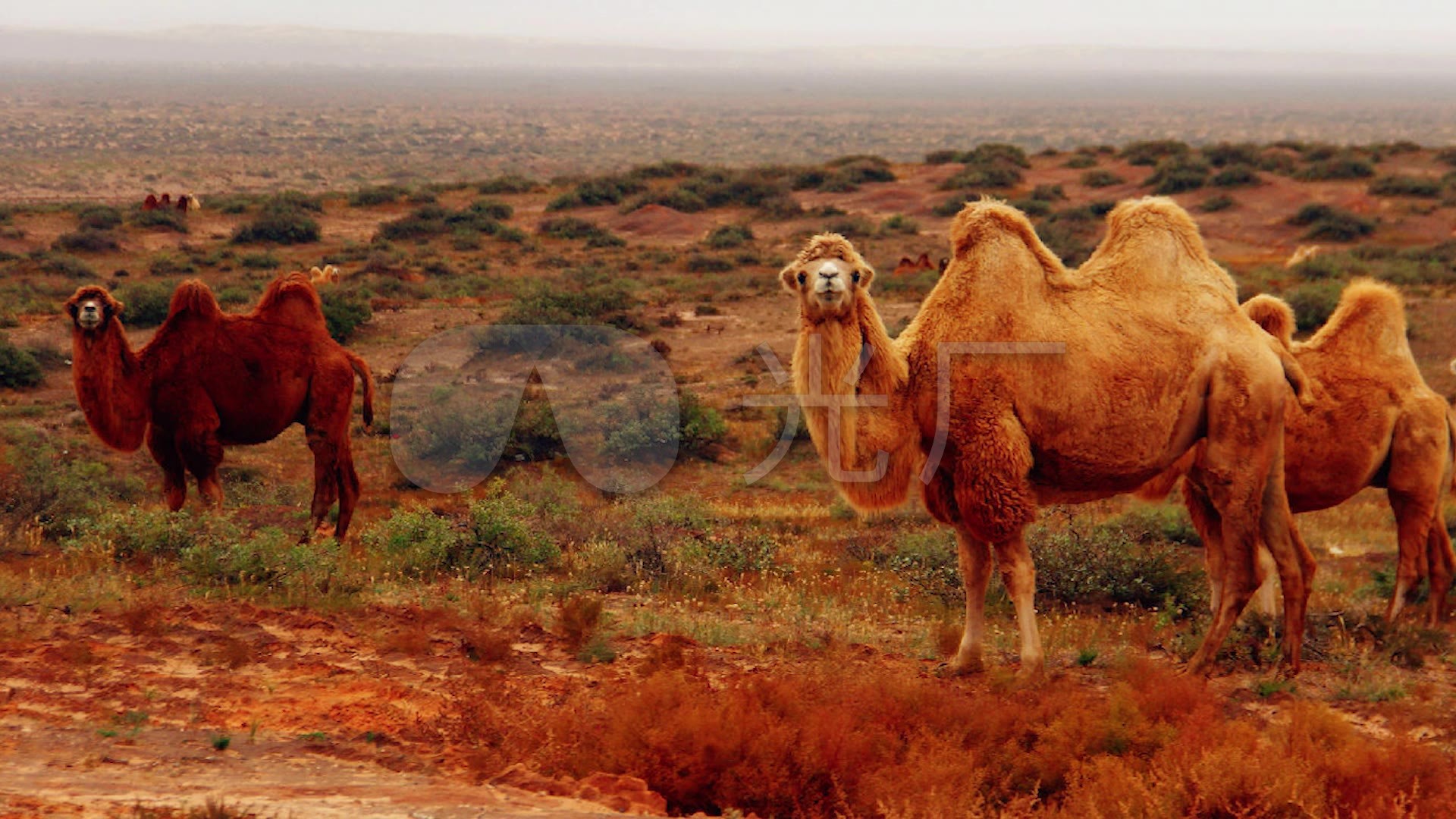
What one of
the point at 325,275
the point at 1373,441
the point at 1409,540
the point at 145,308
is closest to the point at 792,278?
the point at 1373,441

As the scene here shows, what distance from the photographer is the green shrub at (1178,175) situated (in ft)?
162

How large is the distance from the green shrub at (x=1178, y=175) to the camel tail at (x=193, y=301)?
42057mm

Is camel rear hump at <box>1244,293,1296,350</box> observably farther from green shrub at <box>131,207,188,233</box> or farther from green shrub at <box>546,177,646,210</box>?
green shrub at <box>546,177,646,210</box>

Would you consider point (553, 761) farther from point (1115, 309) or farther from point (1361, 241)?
point (1361, 241)

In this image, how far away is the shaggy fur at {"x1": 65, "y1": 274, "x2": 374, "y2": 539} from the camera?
36.8 feet

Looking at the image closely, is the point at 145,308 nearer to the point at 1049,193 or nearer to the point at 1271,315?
the point at 1271,315

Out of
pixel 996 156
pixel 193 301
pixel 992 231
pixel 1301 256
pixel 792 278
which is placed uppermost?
pixel 992 231

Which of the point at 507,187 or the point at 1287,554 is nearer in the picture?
the point at 1287,554

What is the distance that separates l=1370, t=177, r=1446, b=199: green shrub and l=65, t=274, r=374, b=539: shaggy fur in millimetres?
→ 45373

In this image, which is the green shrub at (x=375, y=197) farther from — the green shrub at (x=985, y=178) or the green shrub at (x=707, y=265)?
the green shrub at (x=985, y=178)

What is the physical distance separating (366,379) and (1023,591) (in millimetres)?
7202

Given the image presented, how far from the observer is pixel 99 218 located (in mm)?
41062

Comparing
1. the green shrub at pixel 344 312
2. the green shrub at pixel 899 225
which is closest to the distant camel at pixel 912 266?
the green shrub at pixel 899 225

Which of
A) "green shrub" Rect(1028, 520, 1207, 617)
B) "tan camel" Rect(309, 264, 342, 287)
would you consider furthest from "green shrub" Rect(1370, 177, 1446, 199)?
"green shrub" Rect(1028, 520, 1207, 617)
